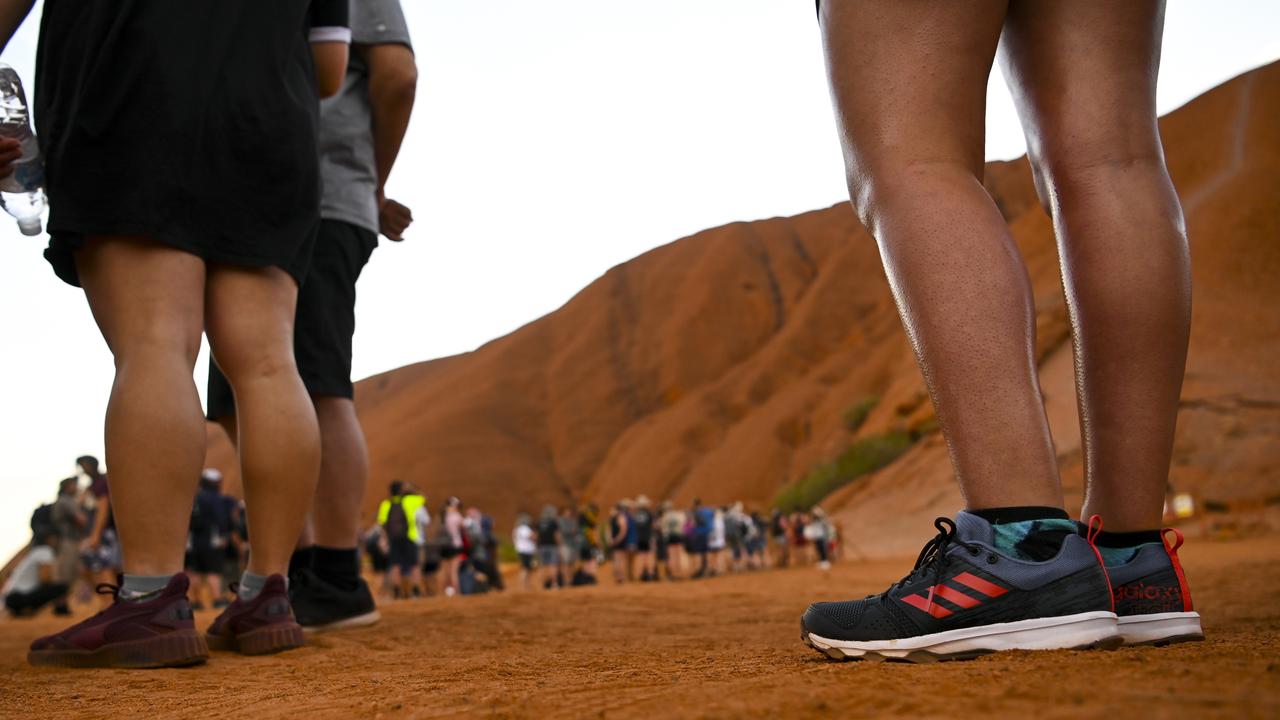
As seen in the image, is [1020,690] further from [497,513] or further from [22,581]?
[497,513]

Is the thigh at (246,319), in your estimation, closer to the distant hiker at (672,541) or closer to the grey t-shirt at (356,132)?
the grey t-shirt at (356,132)

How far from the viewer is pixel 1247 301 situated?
82.2 feet

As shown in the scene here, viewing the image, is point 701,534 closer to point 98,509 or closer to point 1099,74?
point 98,509

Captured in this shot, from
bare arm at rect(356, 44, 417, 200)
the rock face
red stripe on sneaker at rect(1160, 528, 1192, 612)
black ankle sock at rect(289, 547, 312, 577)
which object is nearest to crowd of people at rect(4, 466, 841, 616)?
black ankle sock at rect(289, 547, 312, 577)

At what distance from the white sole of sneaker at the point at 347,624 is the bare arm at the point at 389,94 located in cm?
163

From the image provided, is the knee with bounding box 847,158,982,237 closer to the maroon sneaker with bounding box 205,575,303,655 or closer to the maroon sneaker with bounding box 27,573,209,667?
the maroon sneaker with bounding box 27,573,209,667

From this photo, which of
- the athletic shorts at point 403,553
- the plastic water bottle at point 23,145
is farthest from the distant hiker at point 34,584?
the plastic water bottle at point 23,145

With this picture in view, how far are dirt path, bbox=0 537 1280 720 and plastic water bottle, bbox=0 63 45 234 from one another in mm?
1233

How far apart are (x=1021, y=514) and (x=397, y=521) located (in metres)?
11.1

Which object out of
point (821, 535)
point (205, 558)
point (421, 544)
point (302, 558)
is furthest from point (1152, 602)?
point (821, 535)

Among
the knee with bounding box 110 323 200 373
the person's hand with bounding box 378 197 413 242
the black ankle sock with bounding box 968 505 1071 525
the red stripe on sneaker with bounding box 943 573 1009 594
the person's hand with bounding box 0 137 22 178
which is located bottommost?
the red stripe on sneaker with bounding box 943 573 1009 594

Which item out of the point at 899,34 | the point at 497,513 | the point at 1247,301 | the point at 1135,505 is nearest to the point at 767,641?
the point at 1135,505

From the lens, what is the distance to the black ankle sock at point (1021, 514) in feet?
5.18

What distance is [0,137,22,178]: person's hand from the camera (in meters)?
2.40
